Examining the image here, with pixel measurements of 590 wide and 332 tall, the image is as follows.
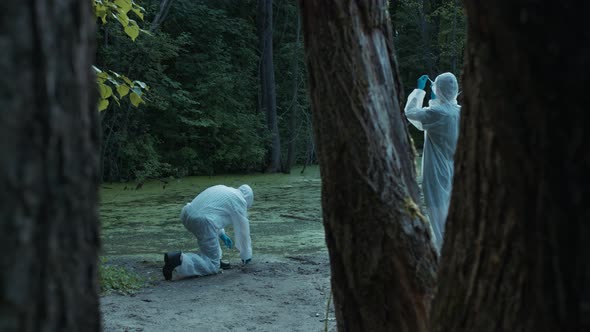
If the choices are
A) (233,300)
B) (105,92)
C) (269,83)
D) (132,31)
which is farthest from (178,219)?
(269,83)

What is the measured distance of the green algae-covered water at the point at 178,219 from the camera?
9.68m

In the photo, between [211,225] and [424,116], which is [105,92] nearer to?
[424,116]

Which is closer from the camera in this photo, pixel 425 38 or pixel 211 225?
pixel 211 225

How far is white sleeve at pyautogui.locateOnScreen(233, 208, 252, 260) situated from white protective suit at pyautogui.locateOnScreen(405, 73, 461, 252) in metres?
2.16

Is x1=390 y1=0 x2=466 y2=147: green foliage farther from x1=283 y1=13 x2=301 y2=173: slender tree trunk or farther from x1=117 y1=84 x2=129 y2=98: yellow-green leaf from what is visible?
x1=117 y1=84 x2=129 y2=98: yellow-green leaf

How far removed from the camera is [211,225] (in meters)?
7.87

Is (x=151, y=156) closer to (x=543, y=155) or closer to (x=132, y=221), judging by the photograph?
(x=132, y=221)

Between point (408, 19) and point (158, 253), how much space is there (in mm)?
22793

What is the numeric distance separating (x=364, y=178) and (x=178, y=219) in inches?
392

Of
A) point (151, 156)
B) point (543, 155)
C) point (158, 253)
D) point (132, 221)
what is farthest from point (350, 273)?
point (151, 156)

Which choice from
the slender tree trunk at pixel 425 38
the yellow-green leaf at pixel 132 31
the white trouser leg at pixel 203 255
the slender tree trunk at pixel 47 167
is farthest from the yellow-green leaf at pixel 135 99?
the slender tree trunk at pixel 425 38

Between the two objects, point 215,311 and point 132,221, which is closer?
point 215,311

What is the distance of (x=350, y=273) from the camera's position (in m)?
2.46

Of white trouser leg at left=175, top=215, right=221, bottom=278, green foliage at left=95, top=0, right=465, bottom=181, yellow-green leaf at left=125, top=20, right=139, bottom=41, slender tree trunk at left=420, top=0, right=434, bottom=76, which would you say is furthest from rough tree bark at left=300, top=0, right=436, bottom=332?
slender tree trunk at left=420, top=0, right=434, bottom=76
